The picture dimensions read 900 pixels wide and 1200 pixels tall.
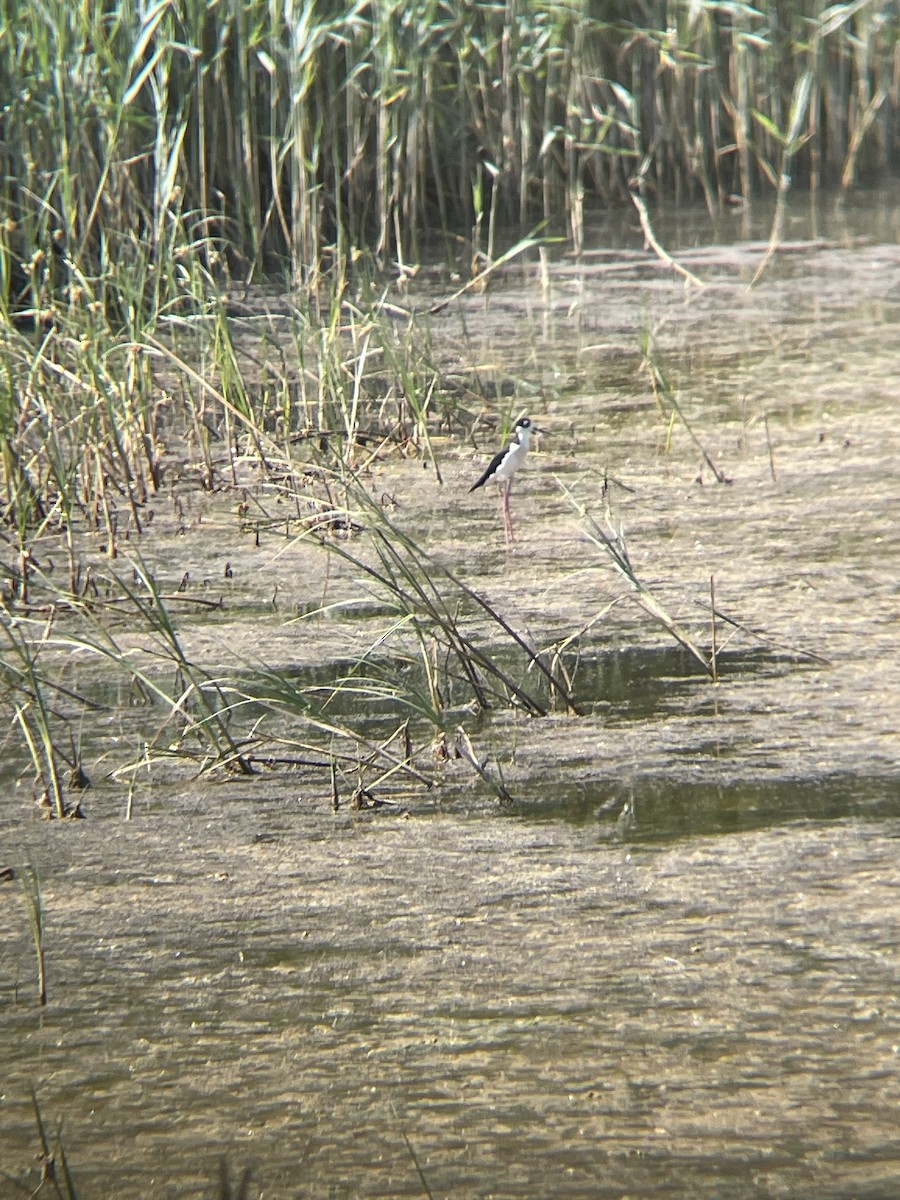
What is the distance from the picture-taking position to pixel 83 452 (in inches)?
136

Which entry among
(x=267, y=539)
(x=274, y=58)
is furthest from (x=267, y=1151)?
(x=274, y=58)

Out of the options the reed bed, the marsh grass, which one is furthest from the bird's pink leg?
the reed bed

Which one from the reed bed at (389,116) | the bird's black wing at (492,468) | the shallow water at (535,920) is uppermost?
the reed bed at (389,116)

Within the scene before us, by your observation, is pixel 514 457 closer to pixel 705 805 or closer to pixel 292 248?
pixel 705 805

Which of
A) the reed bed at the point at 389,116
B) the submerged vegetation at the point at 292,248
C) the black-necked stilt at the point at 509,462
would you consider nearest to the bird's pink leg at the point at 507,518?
the black-necked stilt at the point at 509,462

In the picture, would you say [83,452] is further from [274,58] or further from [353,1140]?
[274,58]

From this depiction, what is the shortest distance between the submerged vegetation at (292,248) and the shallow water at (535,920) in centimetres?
10

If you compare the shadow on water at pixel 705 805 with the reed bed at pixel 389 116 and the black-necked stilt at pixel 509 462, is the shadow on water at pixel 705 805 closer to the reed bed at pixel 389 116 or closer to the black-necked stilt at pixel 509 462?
the black-necked stilt at pixel 509 462

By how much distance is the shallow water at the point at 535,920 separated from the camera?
1.50 metres

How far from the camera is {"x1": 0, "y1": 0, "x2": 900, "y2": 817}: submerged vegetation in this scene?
258 centimetres

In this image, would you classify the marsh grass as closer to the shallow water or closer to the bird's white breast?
the shallow water

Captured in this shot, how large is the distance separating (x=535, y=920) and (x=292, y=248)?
11.8ft

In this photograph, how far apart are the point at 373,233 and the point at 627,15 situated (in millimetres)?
1388

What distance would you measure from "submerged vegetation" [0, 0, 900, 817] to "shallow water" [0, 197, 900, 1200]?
0.10 m
